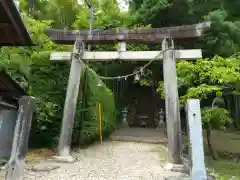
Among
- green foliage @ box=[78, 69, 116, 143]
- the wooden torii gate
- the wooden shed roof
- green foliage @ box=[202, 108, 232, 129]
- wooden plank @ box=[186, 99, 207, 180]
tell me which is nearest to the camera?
the wooden shed roof

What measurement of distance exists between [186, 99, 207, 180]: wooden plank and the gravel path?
55.3 inches

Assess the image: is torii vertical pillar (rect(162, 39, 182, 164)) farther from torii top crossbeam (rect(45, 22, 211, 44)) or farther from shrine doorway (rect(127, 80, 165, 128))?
shrine doorway (rect(127, 80, 165, 128))

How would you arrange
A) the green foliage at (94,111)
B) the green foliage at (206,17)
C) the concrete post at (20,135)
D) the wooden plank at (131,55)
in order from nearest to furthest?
the concrete post at (20,135), the wooden plank at (131,55), the green foliage at (94,111), the green foliage at (206,17)

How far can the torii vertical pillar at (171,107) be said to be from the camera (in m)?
7.29

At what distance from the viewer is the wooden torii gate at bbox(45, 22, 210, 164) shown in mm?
7484

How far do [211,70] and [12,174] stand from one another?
603 centimetres

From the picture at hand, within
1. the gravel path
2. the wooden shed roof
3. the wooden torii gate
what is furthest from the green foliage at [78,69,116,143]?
the wooden shed roof

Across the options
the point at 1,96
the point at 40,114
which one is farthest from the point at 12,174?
the point at 40,114

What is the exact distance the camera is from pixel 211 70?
8.06 m

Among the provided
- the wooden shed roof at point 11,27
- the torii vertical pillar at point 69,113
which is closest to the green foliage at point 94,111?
the torii vertical pillar at point 69,113

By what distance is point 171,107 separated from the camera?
7.55 m

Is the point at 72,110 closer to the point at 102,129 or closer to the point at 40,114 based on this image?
the point at 40,114

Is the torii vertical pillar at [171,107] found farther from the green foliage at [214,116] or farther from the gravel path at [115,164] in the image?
the green foliage at [214,116]

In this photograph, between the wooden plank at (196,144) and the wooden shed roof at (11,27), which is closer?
the wooden shed roof at (11,27)
